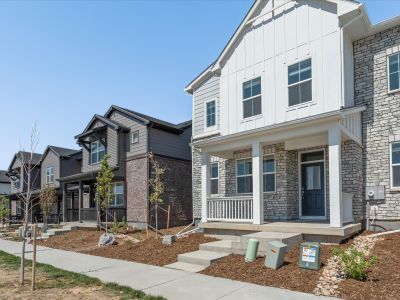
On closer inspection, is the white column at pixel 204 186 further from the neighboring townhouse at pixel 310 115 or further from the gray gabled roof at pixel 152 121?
the gray gabled roof at pixel 152 121

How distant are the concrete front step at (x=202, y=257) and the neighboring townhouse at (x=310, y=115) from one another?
1927 mm

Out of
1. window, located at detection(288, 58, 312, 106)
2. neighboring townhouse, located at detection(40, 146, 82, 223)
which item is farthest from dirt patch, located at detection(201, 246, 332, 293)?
neighboring townhouse, located at detection(40, 146, 82, 223)

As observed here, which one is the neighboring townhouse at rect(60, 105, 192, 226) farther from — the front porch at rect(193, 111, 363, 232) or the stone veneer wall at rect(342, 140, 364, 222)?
the stone veneer wall at rect(342, 140, 364, 222)

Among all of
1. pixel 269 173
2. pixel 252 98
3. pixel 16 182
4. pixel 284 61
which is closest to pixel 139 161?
pixel 269 173

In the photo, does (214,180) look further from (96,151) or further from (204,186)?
(96,151)

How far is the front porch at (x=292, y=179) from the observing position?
9844 millimetres

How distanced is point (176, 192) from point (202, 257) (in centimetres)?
1104

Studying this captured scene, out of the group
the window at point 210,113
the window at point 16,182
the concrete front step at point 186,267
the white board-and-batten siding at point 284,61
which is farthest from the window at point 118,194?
the window at point 16,182

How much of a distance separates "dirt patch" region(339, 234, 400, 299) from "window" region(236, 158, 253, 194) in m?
6.48

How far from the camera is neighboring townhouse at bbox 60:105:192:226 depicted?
63.8 ft

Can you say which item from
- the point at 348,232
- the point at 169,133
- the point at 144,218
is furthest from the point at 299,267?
the point at 169,133

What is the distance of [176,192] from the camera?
66.3ft

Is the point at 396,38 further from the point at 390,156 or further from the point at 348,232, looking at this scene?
the point at 348,232

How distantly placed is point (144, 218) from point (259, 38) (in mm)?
10937
